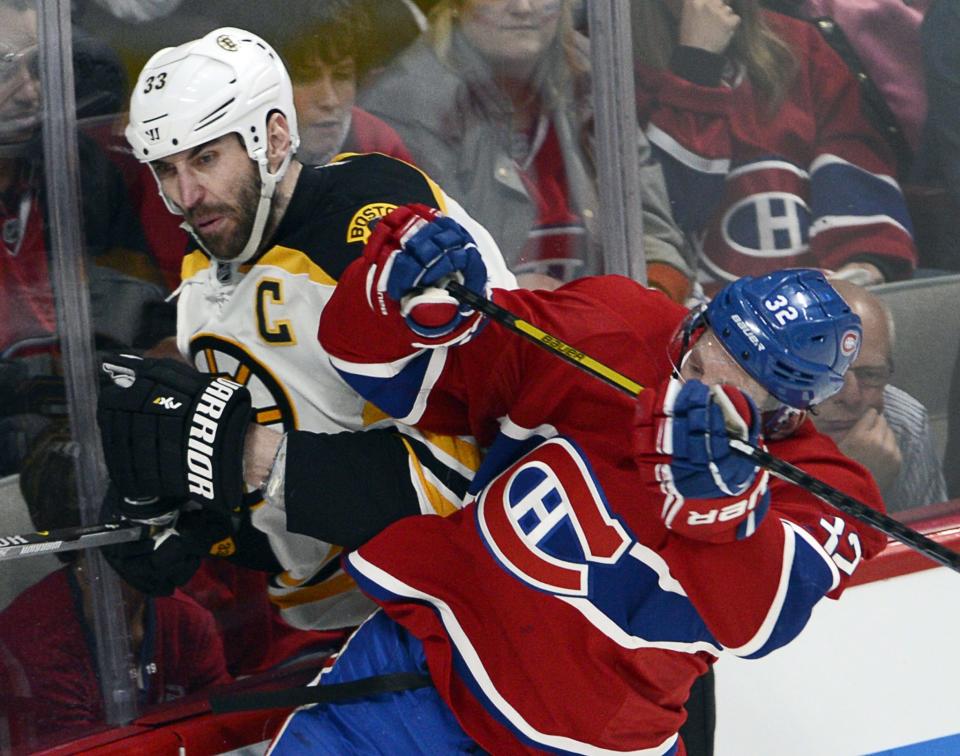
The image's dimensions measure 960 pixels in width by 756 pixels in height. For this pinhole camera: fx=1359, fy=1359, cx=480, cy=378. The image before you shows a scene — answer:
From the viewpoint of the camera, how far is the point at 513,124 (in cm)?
238

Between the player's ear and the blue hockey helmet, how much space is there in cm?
66

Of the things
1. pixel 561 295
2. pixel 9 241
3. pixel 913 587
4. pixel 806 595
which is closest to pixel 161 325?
pixel 9 241

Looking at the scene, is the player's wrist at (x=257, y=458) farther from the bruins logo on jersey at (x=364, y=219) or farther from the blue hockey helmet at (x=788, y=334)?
the blue hockey helmet at (x=788, y=334)

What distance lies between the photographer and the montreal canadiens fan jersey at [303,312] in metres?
1.91

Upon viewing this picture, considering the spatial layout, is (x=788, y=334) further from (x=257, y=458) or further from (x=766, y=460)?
(x=257, y=458)

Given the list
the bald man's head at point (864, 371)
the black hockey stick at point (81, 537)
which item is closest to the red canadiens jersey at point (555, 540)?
the black hockey stick at point (81, 537)

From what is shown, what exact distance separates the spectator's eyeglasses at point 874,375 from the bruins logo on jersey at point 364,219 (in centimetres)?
115

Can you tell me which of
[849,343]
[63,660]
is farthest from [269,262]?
[849,343]

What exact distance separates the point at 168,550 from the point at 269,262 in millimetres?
432

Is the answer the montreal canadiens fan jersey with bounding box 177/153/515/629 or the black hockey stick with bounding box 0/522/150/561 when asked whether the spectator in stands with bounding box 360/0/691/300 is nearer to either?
the montreal canadiens fan jersey with bounding box 177/153/515/629

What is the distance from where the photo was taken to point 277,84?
189 centimetres

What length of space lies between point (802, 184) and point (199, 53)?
1.28 metres

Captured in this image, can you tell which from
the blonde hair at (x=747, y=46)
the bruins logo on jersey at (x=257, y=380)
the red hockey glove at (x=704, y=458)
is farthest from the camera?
the blonde hair at (x=747, y=46)

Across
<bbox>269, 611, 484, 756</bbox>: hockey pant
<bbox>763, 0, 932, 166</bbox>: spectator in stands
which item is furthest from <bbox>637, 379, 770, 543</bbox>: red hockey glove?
<bbox>763, 0, 932, 166</bbox>: spectator in stands
